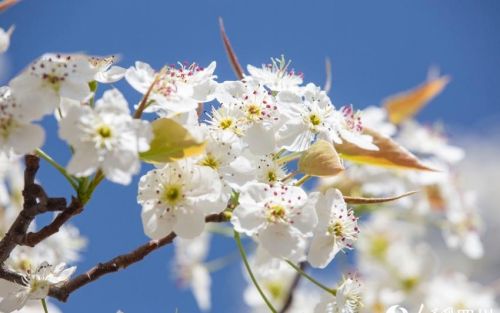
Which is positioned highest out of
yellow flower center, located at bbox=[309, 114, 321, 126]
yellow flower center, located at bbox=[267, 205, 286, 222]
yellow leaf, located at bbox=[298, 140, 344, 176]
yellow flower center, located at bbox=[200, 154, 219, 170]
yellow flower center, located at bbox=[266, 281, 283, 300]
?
yellow flower center, located at bbox=[266, 281, 283, 300]

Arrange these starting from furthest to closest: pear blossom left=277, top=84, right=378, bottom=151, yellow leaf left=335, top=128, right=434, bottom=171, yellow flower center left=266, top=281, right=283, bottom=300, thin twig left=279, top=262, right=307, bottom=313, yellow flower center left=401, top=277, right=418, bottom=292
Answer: yellow flower center left=401, top=277, right=418, bottom=292, yellow flower center left=266, top=281, right=283, bottom=300, thin twig left=279, top=262, right=307, bottom=313, yellow leaf left=335, top=128, right=434, bottom=171, pear blossom left=277, top=84, right=378, bottom=151

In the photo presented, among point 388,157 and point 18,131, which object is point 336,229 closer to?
point 388,157

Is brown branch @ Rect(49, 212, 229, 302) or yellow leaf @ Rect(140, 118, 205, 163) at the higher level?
yellow leaf @ Rect(140, 118, 205, 163)

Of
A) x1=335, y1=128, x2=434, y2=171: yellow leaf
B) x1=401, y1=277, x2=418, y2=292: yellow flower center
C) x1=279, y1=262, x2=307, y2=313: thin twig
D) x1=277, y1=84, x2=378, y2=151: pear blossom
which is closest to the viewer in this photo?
x1=277, y1=84, x2=378, y2=151: pear blossom

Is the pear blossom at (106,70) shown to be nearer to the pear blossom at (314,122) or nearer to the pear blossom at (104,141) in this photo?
the pear blossom at (104,141)

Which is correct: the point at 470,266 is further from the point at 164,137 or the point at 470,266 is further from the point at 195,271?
the point at 164,137

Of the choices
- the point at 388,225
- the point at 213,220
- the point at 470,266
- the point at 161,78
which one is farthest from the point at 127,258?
the point at 470,266

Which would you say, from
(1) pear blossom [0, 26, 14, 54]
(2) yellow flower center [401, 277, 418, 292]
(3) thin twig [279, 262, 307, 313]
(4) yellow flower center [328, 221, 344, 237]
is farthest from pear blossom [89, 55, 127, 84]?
(2) yellow flower center [401, 277, 418, 292]

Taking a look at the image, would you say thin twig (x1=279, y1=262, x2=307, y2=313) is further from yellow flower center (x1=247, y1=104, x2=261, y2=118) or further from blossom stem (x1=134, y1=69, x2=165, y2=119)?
blossom stem (x1=134, y1=69, x2=165, y2=119)
